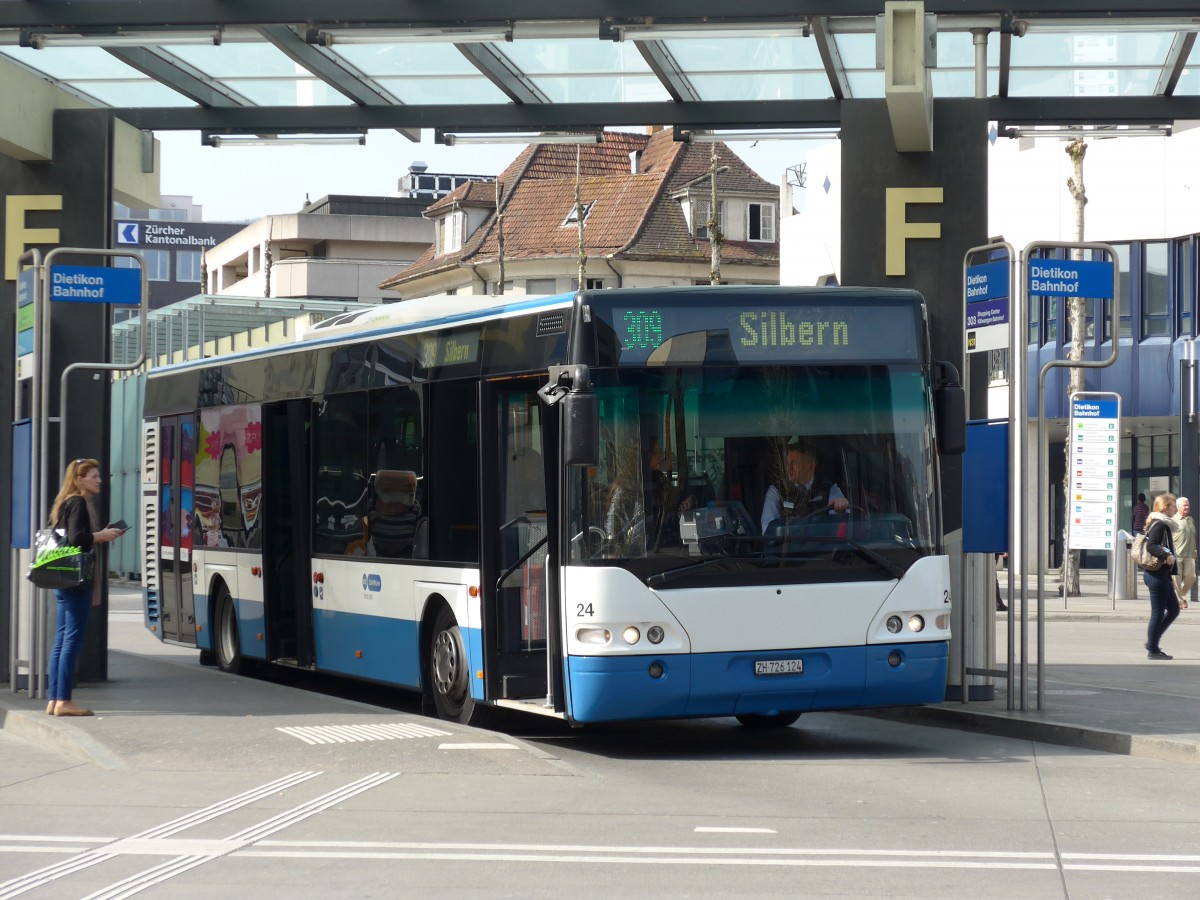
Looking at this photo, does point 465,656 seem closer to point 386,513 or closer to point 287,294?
point 386,513

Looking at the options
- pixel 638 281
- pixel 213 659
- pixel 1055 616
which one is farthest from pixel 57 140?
pixel 638 281

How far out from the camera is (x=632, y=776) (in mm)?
10648

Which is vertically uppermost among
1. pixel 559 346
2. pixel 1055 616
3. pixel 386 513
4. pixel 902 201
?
pixel 902 201

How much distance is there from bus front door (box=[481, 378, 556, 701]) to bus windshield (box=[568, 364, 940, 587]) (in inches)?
33.2

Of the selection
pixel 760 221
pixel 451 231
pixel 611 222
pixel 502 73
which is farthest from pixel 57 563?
pixel 451 231

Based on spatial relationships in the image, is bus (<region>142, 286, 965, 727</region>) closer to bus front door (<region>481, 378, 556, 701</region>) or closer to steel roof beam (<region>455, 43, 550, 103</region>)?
bus front door (<region>481, 378, 556, 701</region>)

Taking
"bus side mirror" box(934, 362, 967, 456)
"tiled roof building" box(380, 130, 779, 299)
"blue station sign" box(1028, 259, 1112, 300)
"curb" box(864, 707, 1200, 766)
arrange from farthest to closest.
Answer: "tiled roof building" box(380, 130, 779, 299) → "blue station sign" box(1028, 259, 1112, 300) → "bus side mirror" box(934, 362, 967, 456) → "curb" box(864, 707, 1200, 766)

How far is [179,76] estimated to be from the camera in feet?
47.3

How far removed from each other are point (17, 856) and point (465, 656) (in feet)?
15.6

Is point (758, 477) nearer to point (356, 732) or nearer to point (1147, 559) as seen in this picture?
point (356, 732)

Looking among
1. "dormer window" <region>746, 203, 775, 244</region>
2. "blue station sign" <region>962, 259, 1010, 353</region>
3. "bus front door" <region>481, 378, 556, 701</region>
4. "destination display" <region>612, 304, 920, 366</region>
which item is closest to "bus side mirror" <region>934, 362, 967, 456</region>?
"destination display" <region>612, 304, 920, 366</region>

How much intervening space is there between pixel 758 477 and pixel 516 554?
178 centimetres

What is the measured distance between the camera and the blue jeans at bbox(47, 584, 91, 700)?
42.4ft

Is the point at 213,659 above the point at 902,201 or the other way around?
the other way around
